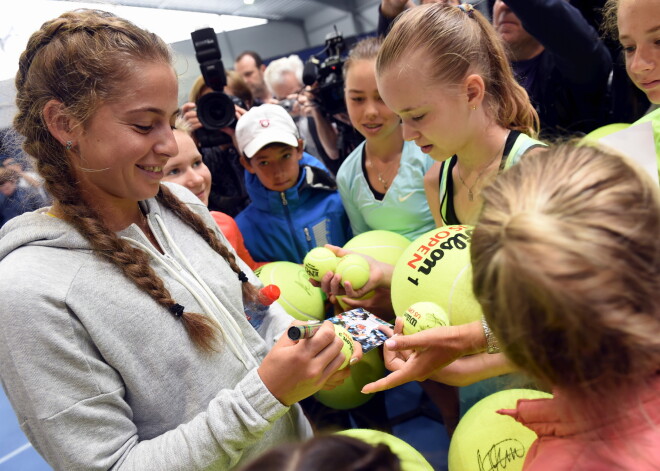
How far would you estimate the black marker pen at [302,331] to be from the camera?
102cm

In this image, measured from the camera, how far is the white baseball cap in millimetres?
2113

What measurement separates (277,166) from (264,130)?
176 millimetres

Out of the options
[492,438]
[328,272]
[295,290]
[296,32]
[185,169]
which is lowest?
[492,438]

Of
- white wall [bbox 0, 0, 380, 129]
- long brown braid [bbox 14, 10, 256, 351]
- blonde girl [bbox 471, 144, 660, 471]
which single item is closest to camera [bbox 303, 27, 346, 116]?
long brown braid [bbox 14, 10, 256, 351]

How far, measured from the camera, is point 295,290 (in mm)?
1849

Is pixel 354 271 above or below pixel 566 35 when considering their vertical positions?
below

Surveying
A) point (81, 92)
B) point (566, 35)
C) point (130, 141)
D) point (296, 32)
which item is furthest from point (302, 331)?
point (296, 32)

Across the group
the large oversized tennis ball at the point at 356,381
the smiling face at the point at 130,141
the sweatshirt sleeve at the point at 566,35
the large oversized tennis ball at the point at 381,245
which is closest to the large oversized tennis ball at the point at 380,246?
the large oversized tennis ball at the point at 381,245

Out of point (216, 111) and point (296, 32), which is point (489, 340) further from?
point (296, 32)

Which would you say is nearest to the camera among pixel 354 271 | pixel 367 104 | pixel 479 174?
pixel 479 174

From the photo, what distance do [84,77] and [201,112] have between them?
1440mm

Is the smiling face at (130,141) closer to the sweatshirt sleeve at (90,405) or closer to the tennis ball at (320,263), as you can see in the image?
the sweatshirt sleeve at (90,405)

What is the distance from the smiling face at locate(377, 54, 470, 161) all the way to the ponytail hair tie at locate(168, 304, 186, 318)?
0.85m

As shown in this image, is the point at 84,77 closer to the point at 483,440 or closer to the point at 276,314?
the point at 276,314
